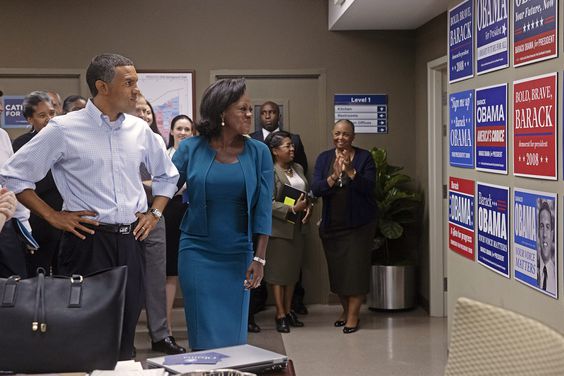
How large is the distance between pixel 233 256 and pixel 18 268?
4.66 ft

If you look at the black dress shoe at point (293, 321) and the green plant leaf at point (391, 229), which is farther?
→ the green plant leaf at point (391, 229)

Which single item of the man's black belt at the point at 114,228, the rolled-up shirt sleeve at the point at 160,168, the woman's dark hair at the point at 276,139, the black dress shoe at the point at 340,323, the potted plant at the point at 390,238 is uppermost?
the woman's dark hair at the point at 276,139

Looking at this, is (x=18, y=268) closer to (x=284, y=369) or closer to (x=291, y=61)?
(x=284, y=369)

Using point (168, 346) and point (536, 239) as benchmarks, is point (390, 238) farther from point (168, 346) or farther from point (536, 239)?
point (536, 239)

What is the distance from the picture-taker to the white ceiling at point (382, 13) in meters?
5.86

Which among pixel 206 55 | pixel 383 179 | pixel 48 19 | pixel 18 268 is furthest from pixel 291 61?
pixel 18 268

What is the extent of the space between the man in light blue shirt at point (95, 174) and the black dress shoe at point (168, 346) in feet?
8.18

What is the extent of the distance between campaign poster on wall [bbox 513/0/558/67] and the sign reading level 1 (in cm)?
319

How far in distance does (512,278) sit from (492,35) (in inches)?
52.3

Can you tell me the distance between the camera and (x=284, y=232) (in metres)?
6.15

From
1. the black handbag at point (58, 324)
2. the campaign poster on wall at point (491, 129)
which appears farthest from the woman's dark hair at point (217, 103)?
the campaign poster on wall at point (491, 129)

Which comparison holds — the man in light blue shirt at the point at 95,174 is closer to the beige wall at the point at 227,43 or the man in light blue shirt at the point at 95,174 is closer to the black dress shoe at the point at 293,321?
the black dress shoe at the point at 293,321

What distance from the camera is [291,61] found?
720 cm

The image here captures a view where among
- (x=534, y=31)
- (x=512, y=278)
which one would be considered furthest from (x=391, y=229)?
(x=534, y=31)
